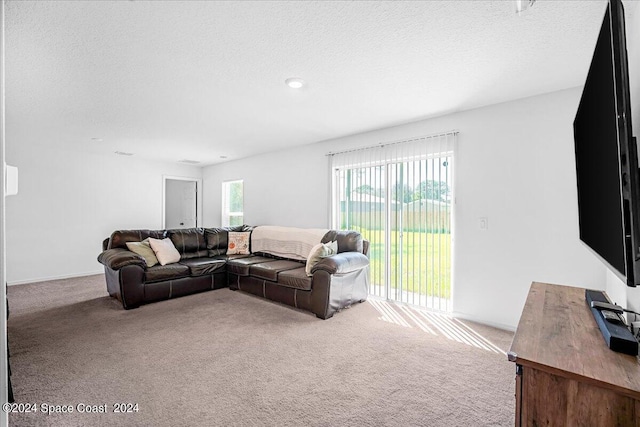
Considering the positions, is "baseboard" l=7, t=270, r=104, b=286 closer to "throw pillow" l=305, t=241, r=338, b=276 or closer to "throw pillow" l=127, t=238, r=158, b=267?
"throw pillow" l=127, t=238, r=158, b=267

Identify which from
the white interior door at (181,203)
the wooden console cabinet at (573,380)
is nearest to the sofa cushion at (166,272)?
the white interior door at (181,203)

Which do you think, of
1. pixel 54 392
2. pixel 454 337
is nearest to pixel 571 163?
pixel 454 337

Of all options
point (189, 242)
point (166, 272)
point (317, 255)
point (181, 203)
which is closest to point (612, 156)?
point (317, 255)

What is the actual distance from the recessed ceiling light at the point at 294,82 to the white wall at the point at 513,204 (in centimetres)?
174

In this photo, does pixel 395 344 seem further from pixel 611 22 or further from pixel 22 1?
pixel 22 1

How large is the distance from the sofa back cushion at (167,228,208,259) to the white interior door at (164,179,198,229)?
253cm

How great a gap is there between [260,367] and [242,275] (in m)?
2.19

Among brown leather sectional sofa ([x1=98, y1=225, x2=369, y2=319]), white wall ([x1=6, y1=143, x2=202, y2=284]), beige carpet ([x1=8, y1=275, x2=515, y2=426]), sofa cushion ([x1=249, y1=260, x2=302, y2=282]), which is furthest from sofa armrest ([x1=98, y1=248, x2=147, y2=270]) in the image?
white wall ([x1=6, y1=143, x2=202, y2=284])

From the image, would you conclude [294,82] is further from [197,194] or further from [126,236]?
[197,194]

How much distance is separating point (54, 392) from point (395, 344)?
8.33 ft

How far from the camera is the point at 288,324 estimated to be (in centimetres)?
314

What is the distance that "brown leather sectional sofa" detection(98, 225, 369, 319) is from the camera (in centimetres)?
340

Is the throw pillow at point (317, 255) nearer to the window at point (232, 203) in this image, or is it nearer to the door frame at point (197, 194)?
the window at point (232, 203)

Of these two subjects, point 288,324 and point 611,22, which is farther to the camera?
point 288,324
